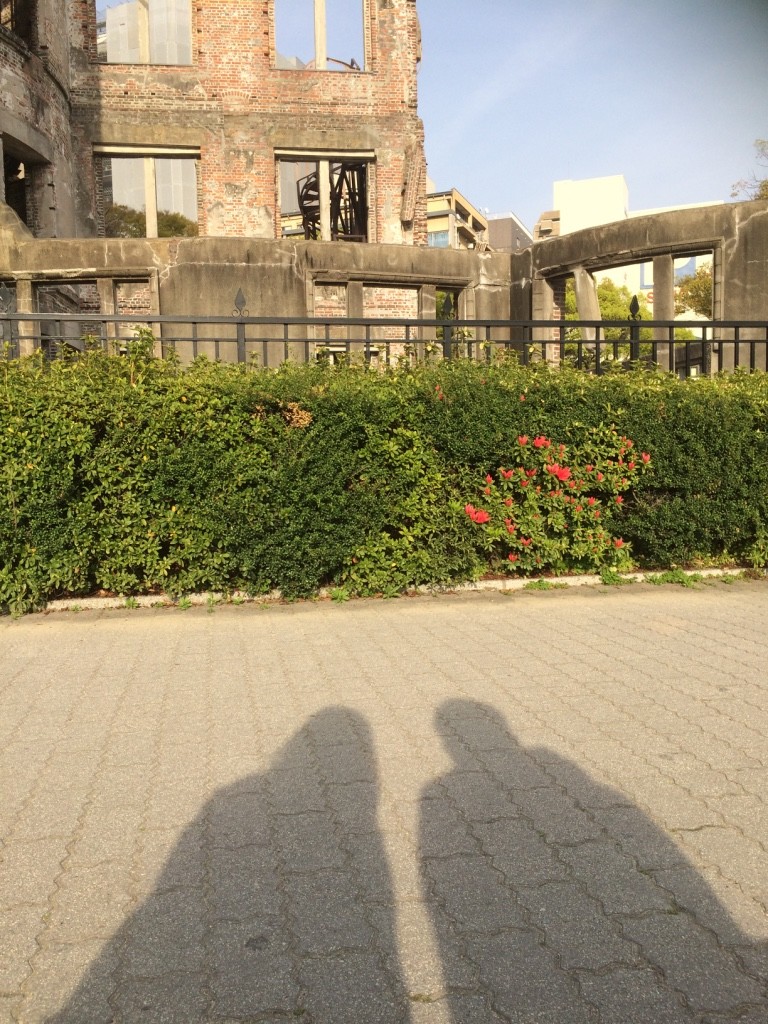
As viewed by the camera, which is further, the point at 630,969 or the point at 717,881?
the point at 717,881

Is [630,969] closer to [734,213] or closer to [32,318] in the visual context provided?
[32,318]

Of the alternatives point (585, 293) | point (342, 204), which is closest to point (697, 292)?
point (342, 204)

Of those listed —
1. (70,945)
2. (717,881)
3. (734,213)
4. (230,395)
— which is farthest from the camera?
(734,213)

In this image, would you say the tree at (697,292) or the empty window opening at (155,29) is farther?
the empty window opening at (155,29)

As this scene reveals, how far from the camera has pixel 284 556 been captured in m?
7.14

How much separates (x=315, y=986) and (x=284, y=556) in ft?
15.8

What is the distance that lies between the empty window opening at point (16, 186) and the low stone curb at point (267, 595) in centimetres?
1626

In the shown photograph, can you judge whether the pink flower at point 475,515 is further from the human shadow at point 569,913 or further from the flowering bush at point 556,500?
the human shadow at point 569,913

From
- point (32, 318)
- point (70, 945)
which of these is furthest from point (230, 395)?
point (70, 945)

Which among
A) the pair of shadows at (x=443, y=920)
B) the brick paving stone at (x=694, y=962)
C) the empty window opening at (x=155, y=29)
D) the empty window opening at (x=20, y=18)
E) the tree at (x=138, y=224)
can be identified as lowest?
the brick paving stone at (x=694, y=962)

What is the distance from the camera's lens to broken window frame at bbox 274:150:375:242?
23625mm

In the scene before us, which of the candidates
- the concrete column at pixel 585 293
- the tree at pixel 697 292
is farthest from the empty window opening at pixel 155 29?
the concrete column at pixel 585 293

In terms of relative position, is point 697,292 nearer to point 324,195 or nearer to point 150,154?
point 324,195

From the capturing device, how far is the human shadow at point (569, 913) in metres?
2.39
